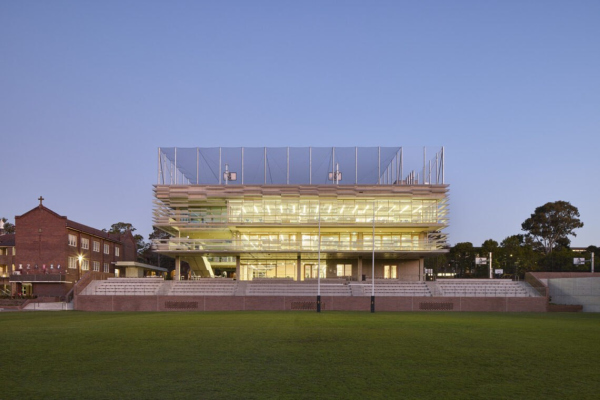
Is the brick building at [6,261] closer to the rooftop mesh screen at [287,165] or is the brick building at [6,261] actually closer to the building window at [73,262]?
the building window at [73,262]

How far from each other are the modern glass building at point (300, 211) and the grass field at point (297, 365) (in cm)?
3314

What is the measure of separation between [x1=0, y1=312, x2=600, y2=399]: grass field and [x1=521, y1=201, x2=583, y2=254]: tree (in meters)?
95.0

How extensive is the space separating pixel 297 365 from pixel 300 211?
141 feet

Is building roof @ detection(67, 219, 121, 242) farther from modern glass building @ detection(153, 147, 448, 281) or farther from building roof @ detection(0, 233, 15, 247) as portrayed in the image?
modern glass building @ detection(153, 147, 448, 281)

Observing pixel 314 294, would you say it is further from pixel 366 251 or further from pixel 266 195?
pixel 266 195

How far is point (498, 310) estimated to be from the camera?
4838 cm

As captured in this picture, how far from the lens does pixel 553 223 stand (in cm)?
10794

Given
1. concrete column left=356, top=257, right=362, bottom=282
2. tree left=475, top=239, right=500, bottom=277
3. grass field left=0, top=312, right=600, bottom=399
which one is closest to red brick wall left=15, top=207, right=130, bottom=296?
concrete column left=356, top=257, right=362, bottom=282

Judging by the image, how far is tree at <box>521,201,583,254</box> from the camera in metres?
107

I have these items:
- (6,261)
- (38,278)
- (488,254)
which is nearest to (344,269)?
(38,278)

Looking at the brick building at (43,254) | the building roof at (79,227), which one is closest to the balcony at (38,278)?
the brick building at (43,254)

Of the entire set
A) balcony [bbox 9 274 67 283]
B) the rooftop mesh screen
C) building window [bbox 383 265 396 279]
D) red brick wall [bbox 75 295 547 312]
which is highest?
the rooftop mesh screen

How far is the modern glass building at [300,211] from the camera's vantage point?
55.4 meters

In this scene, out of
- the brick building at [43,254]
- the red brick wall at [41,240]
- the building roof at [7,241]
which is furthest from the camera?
the building roof at [7,241]
